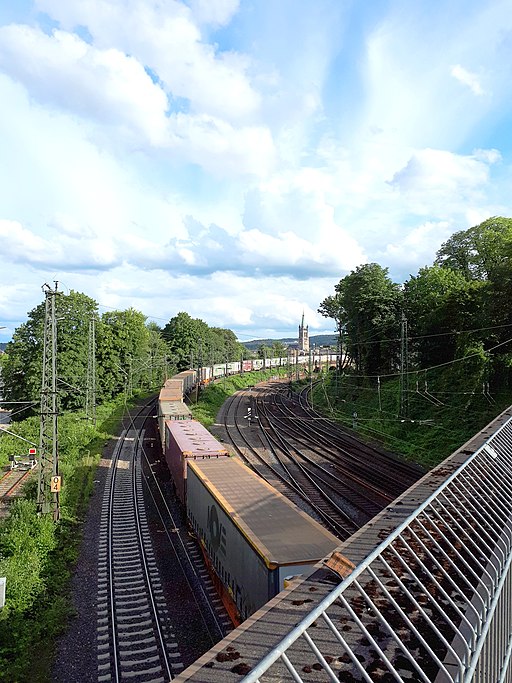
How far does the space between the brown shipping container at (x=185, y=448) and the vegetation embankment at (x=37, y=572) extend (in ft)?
14.7

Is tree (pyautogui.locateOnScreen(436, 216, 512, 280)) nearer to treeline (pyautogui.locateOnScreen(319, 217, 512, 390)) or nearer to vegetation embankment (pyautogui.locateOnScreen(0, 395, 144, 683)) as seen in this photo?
treeline (pyautogui.locateOnScreen(319, 217, 512, 390))

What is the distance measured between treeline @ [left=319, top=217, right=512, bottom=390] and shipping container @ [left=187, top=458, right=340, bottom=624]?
1808 centimetres

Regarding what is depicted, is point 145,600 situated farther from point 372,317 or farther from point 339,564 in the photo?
point 372,317

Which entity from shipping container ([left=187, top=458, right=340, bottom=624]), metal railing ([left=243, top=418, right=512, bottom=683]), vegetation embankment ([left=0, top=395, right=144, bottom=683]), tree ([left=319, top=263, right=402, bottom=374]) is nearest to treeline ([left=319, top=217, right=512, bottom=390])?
tree ([left=319, top=263, right=402, bottom=374])

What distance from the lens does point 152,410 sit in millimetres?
52312

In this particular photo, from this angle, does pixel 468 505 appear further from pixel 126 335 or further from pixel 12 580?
pixel 126 335

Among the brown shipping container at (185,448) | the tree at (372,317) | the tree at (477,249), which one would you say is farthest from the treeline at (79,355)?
the tree at (477,249)

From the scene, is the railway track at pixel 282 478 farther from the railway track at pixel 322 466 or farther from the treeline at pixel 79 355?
the treeline at pixel 79 355

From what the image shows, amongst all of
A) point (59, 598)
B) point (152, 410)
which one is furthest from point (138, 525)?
point (152, 410)

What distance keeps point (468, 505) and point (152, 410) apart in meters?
47.5

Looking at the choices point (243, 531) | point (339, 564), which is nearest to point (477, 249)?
point (243, 531)

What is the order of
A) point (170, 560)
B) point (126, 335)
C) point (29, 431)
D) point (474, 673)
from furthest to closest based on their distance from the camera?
point (126, 335)
point (29, 431)
point (170, 560)
point (474, 673)

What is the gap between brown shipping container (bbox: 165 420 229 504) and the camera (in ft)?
66.0

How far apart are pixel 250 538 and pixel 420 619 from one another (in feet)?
20.3
